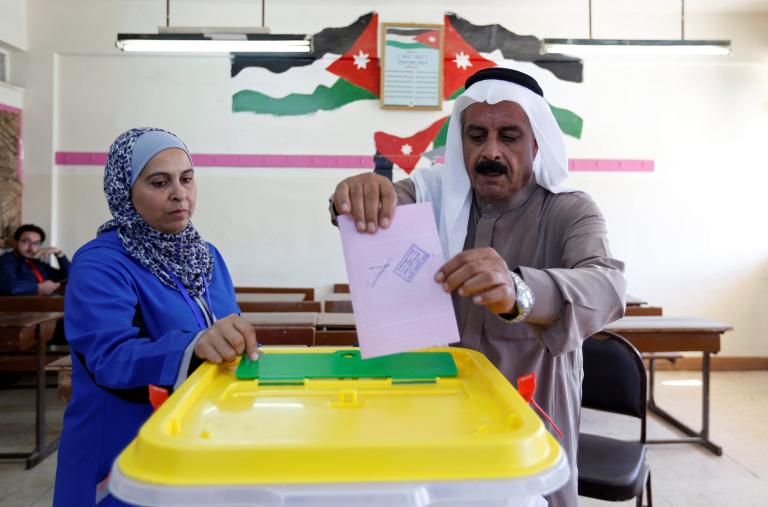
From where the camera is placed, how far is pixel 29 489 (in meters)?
3.34

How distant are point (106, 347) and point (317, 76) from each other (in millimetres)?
5129

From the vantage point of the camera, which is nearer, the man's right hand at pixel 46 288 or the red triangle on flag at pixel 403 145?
the man's right hand at pixel 46 288

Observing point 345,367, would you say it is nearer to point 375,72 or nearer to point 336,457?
point 336,457

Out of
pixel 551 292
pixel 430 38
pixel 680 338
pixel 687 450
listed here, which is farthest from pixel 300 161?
pixel 551 292

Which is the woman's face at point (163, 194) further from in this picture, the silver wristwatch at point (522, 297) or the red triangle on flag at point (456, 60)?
the red triangle on flag at point (456, 60)

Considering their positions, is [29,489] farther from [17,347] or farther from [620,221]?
[620,221]

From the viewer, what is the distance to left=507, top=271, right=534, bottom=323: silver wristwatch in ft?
3.17

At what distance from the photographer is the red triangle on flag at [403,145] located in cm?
600

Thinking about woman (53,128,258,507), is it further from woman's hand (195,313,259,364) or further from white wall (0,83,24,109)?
white wall (0,83,24,109)

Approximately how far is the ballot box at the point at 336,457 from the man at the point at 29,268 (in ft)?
16.9

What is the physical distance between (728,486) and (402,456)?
3540 mm

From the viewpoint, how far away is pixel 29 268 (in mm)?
5379

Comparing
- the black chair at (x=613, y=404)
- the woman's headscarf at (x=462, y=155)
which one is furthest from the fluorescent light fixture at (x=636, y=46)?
the woman's headscarf at (x=462, y=155)

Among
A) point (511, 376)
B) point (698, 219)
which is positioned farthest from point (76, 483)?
point (698, 219)
